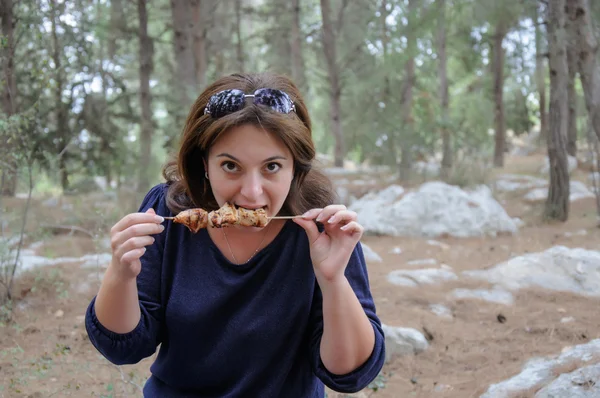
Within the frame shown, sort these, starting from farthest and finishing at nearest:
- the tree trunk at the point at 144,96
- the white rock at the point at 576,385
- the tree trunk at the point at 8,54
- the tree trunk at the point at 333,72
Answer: the tree trunk at the point at 333,72
the tree trunk at the point at 144,96
the tree trunk at the point at 8,54
the white rock at the point at 576,385

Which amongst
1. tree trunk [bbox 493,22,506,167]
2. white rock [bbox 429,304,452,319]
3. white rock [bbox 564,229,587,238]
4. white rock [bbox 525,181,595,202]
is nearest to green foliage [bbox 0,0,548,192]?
tree trunk [bbox 493,22,506,167]

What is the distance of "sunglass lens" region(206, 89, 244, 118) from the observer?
1.60 m

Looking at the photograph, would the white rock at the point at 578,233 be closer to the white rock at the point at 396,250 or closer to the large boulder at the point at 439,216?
the large boulder at the point at 439,216

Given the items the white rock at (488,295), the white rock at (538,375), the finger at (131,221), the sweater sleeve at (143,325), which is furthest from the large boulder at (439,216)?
the finger at (131,221)

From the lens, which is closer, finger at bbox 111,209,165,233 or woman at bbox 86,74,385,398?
finger at bbox 111,209,165,233

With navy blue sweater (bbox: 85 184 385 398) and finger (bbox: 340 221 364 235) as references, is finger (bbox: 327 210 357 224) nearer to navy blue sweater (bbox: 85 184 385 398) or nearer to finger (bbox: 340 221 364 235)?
finger (bbox: 340 221 364 235)

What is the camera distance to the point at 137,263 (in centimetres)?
148

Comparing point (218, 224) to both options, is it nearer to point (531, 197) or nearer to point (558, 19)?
point (558, 19)

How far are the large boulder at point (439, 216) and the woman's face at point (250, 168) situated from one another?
6.06 m

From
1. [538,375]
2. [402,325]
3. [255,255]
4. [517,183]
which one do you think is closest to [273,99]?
[255,255]

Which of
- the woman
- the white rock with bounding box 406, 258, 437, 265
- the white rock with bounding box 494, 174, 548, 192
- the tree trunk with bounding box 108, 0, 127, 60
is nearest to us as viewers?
the woman

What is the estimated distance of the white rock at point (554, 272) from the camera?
15.2 ft

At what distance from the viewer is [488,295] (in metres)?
4.56

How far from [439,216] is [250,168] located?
6.33 meters
